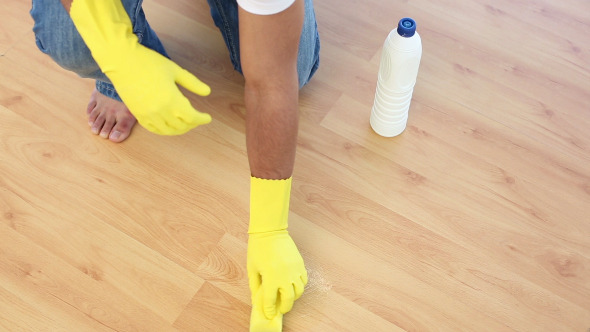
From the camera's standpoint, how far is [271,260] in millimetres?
1161

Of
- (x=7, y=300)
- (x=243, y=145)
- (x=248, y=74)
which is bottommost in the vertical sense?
(x=7, y=300)

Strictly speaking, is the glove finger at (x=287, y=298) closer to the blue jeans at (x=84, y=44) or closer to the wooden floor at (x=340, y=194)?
the wooden floor at (x=340, y=194)

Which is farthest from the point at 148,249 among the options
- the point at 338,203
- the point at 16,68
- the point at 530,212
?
the point at 530,212

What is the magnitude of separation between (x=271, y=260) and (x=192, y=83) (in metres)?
0.36

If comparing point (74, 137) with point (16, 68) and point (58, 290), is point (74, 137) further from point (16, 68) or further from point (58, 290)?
point (58, 290)

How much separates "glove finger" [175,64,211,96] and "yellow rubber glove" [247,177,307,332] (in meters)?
0.21

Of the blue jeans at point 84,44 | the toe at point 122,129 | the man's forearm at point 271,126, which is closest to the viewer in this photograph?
the man's forearm at point 271,126

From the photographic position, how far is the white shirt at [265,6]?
0.94 metres

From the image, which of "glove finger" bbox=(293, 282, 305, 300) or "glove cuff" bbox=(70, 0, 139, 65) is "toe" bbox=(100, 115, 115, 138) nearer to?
"glove cuff" bbox=(70, 0, 139, 65)

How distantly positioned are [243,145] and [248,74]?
397mm

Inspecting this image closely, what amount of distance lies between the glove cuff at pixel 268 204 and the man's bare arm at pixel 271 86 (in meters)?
0.02

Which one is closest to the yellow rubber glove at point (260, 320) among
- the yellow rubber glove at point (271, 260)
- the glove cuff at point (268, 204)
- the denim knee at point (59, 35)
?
the yellow rubber glove at point (271, 260)

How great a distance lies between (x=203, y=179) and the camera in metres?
1.38

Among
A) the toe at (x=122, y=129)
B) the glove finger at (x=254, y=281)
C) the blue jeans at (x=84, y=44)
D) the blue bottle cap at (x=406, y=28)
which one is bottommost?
the glove finger at (x=254, y=281)
